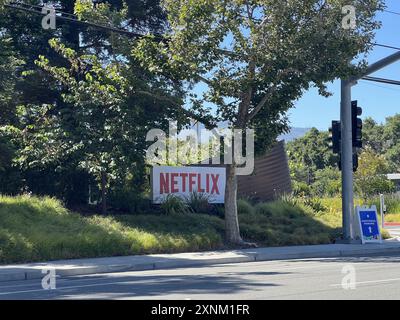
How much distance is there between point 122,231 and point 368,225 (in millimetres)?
8994

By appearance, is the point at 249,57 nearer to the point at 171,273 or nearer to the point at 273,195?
the point at 171,273

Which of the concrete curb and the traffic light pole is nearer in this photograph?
the concrete curb

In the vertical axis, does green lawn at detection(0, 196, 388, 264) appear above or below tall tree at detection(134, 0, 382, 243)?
below

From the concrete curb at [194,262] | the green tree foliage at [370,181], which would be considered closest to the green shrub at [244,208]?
the concrete curb at [194,262]

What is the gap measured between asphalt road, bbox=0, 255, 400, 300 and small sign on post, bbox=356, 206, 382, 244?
238 inches

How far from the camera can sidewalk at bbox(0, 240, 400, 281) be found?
15.1m

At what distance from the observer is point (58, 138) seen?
71.8ft

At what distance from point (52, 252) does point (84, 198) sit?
6.54 m

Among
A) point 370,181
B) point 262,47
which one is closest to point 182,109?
point 262,47

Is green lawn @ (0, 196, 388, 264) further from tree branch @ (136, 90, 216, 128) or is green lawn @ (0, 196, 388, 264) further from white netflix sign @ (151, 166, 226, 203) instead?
tree branch @ (136, 90, 216, 128)

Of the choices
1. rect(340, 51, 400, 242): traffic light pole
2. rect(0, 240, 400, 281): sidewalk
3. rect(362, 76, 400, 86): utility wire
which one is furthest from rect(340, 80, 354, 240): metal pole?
rect(0, 240, 400, 281): sidewalk

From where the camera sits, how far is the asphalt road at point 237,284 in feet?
34.4

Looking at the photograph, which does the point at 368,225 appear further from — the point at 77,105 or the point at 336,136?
the point at 77,105
